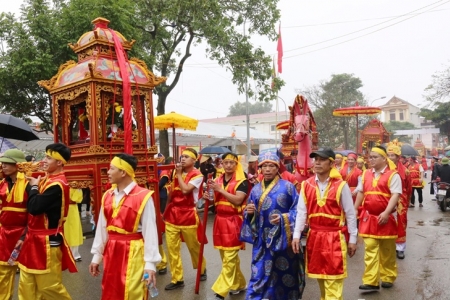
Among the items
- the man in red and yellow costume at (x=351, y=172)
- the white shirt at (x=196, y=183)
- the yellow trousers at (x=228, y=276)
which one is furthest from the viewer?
the man in red and yellow costume at (x=351, y=172)

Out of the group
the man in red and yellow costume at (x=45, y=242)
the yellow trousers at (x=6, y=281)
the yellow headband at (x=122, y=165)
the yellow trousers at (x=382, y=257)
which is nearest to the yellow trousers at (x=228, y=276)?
the yellow trousers at (x=382, y=257)

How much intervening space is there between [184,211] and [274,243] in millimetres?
1669

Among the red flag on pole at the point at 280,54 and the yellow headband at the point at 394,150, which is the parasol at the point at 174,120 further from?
the red flag on pole at the point at 280,54

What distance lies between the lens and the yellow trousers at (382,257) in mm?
5090

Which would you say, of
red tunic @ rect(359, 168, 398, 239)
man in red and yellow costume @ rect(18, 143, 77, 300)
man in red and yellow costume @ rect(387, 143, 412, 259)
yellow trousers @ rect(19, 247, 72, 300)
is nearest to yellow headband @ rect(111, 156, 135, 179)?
man in red and yellow costume @ rect(18, 143, 77, 300)

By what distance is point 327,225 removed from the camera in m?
4.01

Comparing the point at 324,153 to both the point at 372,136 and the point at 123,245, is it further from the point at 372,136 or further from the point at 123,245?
the point at 372,136

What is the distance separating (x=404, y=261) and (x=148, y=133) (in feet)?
14.9

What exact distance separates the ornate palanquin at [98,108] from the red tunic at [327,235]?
235 cm

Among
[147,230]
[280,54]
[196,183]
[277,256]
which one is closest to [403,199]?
[277,256]

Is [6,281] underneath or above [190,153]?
underneath

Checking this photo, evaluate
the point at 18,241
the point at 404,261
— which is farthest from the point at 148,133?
the point at 404,261

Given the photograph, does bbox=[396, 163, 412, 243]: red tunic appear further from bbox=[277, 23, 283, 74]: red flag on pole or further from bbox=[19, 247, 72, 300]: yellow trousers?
bbox=[277, 23, 283, 74]: red flag on pole

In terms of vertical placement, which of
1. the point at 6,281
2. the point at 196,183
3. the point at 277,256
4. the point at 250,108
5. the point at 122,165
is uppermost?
the point at 250,108
